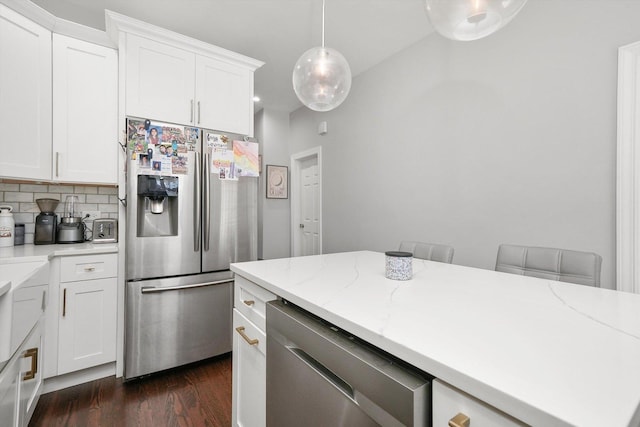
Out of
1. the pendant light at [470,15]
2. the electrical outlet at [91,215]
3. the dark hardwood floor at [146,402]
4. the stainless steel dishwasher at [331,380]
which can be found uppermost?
the pendant light at [470,15]

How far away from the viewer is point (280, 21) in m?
2.51

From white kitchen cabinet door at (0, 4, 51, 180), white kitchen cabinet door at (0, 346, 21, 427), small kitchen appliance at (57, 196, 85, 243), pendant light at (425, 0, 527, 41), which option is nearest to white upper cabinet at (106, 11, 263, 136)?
white kitchen cabinet door at (0, 4, 51, 180)

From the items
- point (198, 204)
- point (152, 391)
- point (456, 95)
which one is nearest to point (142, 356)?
point (152, 391)

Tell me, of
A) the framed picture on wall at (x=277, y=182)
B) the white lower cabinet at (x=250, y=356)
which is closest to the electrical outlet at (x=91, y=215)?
the white lower cabinet at (x=250, y=356)

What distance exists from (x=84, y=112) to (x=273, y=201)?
8.70 ft

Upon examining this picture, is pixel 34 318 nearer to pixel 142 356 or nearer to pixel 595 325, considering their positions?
pixel 142 356

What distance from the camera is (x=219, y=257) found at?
2420mm

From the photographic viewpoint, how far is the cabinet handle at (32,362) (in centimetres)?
145

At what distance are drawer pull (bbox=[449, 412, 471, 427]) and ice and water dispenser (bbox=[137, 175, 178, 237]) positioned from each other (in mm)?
2212

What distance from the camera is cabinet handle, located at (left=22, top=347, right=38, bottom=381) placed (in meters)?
1.45

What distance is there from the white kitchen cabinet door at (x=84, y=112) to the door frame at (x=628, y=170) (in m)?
3.39

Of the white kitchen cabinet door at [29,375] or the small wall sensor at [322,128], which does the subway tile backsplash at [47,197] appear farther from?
the small wall sensor at [322,128]

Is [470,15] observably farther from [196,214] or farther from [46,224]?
[46,224]

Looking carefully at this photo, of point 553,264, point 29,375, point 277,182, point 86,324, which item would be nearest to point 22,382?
point 29,375
